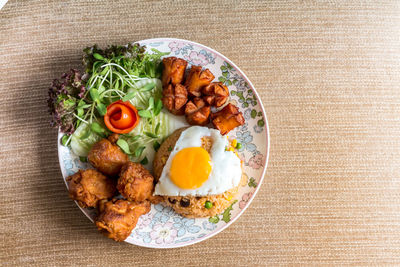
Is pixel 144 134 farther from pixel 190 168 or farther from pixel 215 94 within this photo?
pixel 215 94

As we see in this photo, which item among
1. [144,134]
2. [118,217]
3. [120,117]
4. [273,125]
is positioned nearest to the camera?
[118,217]

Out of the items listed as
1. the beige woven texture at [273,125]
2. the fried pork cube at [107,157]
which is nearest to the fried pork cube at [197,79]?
the beige woven texture at [273,125]

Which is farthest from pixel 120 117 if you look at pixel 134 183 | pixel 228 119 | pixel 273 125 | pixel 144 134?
pixel 273 125

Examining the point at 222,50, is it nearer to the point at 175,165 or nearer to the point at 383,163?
the point at 175,165

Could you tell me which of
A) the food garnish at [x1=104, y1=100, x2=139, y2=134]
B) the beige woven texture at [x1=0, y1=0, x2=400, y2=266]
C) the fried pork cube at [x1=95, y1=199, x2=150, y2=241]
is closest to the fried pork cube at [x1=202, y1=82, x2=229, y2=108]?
the beige woven texture at [x1=0, y1=0, x2=400, y2=266]

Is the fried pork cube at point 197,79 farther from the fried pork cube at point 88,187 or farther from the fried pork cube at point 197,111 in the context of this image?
the fried pork cube at point 88,187

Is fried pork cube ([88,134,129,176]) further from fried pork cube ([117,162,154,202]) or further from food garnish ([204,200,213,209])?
food garnish ([204,200,213,209])
